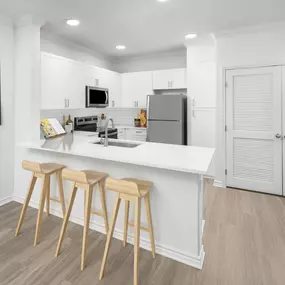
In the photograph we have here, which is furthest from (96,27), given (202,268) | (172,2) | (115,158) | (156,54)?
(202,268)

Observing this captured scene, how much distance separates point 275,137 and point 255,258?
80.6 inches

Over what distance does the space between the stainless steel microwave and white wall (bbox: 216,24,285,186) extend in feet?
7.42

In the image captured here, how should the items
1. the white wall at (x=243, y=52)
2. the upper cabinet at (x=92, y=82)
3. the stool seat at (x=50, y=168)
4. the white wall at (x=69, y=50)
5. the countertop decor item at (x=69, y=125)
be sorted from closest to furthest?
the stool seat at (x=50, y=168) → the white wall at (x=243, y=52) → the upper cabinet at (x=92, y=82) → the white wall at (x=69, y=50) → the countertop decor item at (x=69, y=125)

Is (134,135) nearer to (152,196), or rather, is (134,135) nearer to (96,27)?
(96,27)

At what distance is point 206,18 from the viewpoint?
119 inches

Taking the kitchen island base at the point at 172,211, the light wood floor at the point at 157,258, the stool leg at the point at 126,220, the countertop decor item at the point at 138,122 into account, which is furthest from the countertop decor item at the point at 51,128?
the stool leg at the point at 126,220

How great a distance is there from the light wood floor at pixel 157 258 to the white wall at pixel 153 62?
3426 mm

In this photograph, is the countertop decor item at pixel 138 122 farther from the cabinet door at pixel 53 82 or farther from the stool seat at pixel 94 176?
the stool seat at pixel 94 176

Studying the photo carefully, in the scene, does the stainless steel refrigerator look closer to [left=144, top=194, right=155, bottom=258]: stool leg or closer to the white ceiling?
the white ceiling

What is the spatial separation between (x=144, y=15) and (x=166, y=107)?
1.80 m

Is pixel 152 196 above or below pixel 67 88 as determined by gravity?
below

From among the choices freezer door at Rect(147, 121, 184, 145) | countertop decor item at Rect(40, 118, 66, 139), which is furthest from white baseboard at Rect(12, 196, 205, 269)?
freezer door at Rect(147, 121, 184, 145)

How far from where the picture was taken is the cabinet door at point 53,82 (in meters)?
3.31

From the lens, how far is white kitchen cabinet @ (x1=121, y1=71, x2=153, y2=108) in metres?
4.98
